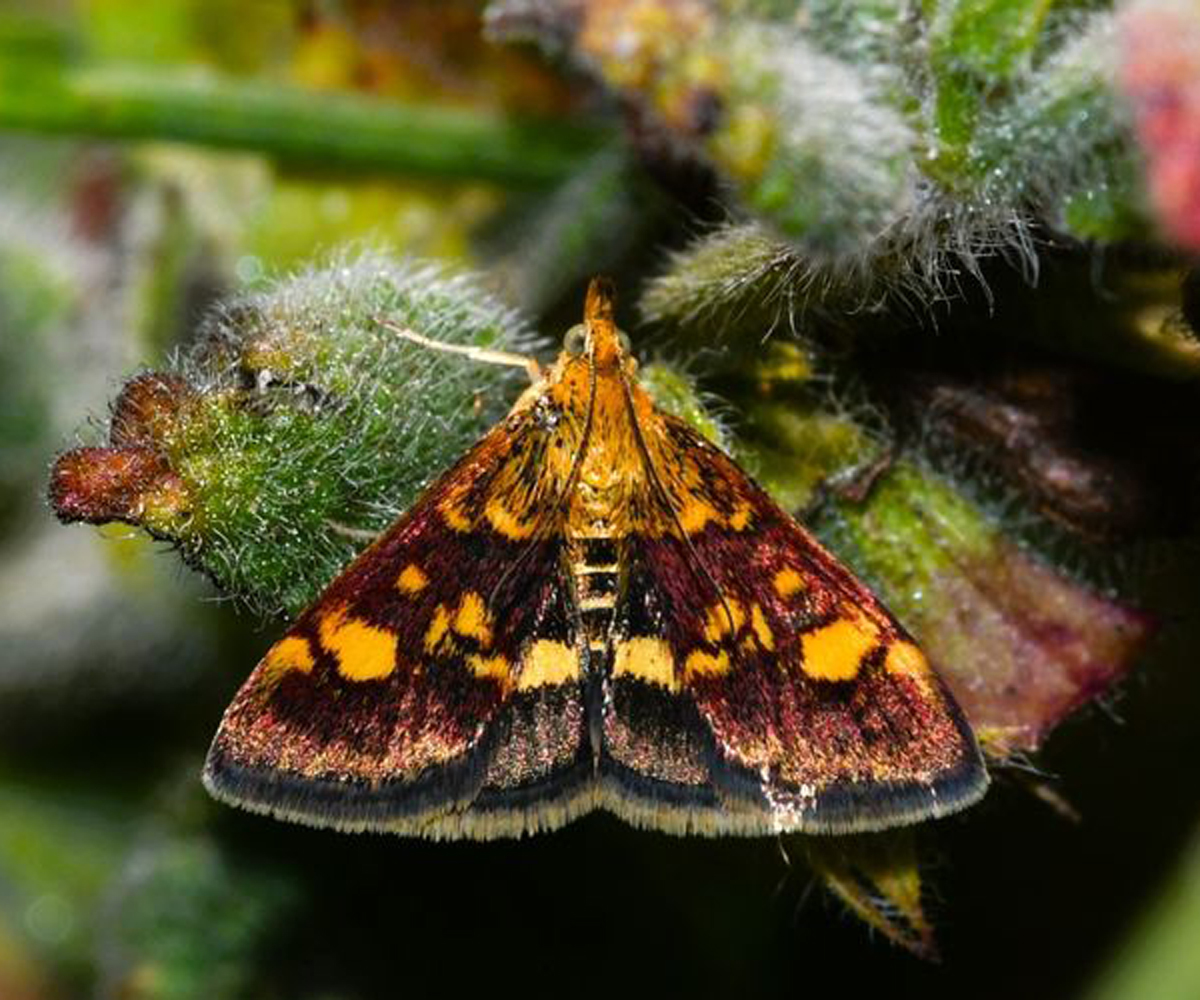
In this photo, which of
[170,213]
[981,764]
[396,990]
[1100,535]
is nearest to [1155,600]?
[1100,535]

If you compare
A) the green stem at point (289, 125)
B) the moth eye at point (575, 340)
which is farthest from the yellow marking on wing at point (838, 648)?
the green stem at point (289, 125)

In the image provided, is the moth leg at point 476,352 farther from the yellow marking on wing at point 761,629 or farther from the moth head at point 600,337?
the yellow marking on wing at point 761,629

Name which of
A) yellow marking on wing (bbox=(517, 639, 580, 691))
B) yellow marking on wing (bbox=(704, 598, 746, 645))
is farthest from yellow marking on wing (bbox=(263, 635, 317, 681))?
yellow marking on wing (bbox=(704, 598, 746, 645))

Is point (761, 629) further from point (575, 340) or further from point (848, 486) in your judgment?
A: point (575, 340)

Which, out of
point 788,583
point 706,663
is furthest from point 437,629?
point 788,583

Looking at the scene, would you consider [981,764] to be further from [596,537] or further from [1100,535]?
[596,537]

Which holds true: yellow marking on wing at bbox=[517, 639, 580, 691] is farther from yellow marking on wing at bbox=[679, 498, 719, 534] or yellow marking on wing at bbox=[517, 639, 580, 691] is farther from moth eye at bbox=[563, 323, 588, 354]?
moth eye at bbox=[563, 323, 588, 354]

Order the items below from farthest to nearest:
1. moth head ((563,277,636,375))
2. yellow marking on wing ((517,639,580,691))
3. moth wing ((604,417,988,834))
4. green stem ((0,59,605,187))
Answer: green stem ((0,59,605,187)) → moth head ((563,277,636,375)) → yellow marking on wing ((517,639,580,691)) → moth wing ((604,417,988,834))
